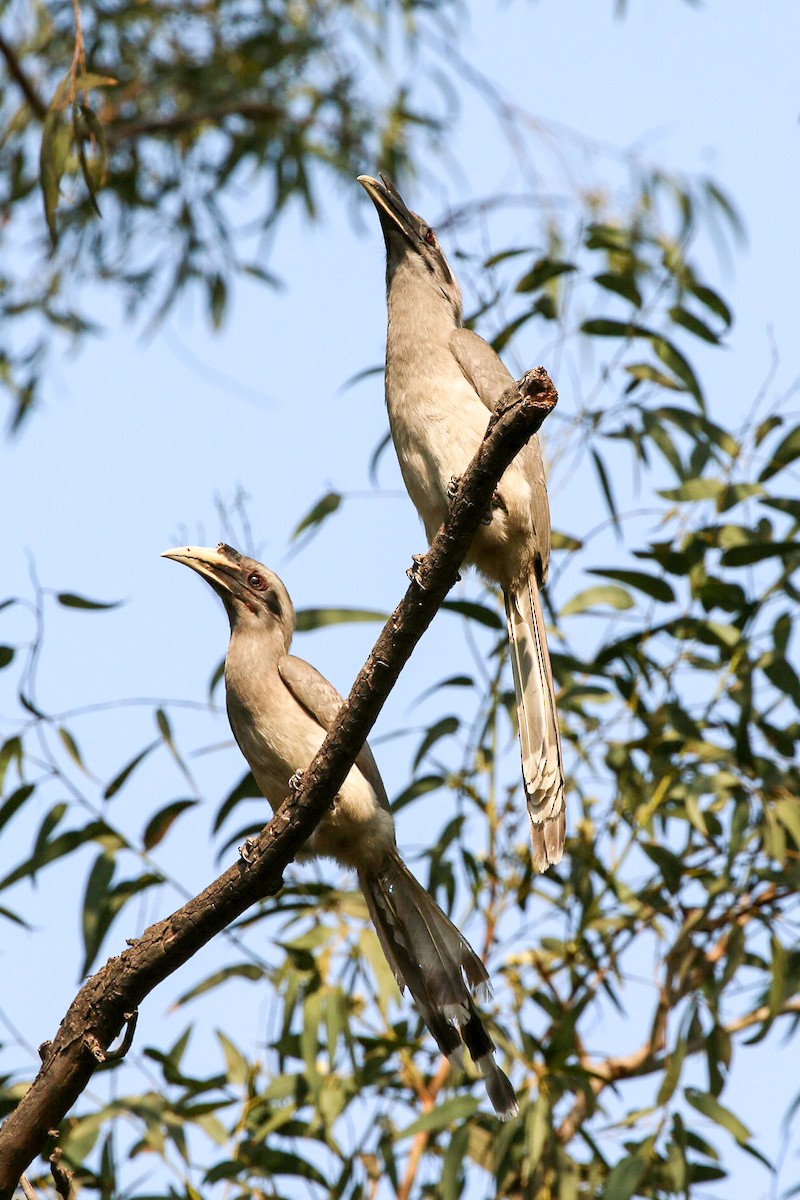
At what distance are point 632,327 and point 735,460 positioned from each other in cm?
68

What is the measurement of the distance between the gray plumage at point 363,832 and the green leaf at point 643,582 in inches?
48.8

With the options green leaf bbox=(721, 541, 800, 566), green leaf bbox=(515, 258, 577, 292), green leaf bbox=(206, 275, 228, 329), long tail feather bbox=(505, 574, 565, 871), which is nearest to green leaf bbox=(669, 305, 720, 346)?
green leaf bbox=(515, 258, 577, 292)

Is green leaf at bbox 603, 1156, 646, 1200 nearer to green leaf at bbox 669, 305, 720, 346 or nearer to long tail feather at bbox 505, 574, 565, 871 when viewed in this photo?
long tail feather at bbox 505, 574, 565, 871

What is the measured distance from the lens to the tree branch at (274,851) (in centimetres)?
329

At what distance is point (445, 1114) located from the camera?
177 inches

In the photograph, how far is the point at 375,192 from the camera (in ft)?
16.8

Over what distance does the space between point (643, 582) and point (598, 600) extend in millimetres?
182

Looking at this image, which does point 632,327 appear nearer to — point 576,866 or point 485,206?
point 485,206

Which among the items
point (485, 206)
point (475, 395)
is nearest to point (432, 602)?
point (475, 395)

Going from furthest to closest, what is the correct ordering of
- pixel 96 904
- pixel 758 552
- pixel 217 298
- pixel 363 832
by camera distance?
1. pixel 217 298
2. pixel 758 552
3. pixel 96 904
4. pixel 363 832

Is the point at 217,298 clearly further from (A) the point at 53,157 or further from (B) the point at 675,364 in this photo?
(A) the point at 53,157

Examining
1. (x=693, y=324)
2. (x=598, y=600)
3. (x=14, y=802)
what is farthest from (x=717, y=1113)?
(x=693, y=324)

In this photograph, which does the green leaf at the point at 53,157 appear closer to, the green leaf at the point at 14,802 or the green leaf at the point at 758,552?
the green leaf at the point at 14,802

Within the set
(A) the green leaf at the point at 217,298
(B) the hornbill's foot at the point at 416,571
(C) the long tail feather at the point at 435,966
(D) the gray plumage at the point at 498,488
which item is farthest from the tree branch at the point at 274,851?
(A) the green leaf at the point at 217,298
